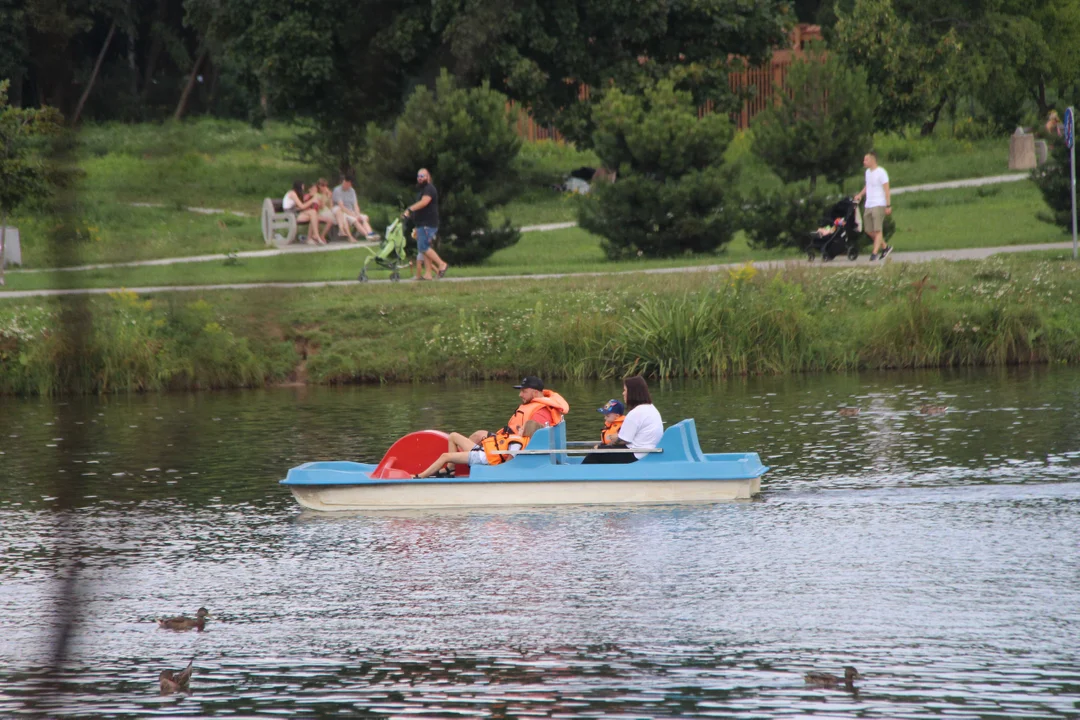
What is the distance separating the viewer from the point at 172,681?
8367mm

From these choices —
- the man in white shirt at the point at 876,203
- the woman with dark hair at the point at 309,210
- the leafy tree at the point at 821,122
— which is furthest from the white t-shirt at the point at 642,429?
the leafy tree at the point at 821,122

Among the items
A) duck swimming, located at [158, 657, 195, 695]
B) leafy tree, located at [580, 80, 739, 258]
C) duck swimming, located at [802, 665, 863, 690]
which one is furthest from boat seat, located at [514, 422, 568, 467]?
leafy tree, located at [580, 80, 739, 258]

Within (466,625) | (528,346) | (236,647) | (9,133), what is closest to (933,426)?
(528,346)

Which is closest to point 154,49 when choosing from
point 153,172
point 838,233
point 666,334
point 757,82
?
point 153,172

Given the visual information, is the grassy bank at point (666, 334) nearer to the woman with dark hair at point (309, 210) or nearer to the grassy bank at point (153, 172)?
the woman with dark hair at point (309, 210)

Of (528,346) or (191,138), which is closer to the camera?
(191,138)

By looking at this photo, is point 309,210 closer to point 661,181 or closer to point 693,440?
point 693,440

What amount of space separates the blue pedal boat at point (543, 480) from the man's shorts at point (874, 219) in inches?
457

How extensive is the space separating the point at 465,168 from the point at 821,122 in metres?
6.61

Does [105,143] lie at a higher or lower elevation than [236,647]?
higher

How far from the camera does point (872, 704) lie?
25.5 ft

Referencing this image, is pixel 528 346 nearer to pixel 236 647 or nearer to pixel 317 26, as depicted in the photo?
pixel 236 647

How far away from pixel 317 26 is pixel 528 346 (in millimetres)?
20310

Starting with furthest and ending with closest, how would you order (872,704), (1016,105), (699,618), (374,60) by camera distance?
(1016,105), (699,618), (872,704), (374,60)
